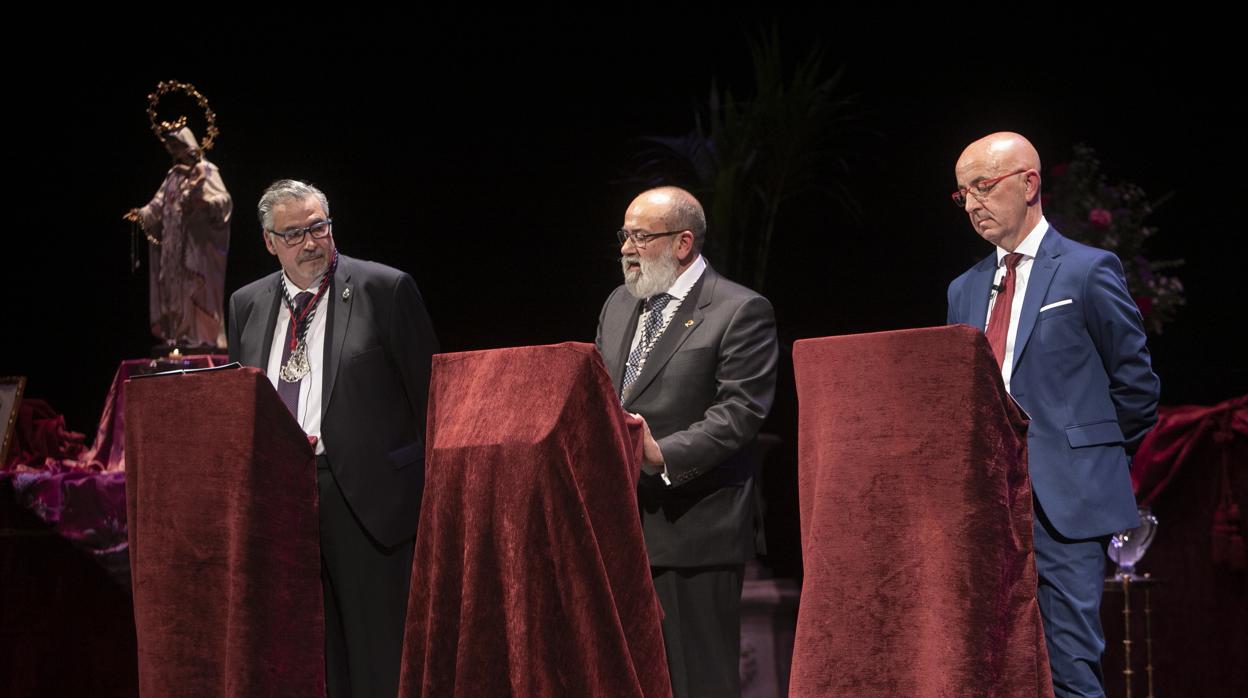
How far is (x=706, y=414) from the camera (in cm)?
338

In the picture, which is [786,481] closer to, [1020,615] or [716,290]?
[716,290]

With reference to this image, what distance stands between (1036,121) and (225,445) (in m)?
3.97

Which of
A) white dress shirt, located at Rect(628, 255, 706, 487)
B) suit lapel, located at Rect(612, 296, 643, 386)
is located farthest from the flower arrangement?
suit lapel, located at Rect(612, 296, 643, 386)

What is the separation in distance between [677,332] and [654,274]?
7.6 inches

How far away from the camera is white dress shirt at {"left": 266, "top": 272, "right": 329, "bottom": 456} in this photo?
3324 mm

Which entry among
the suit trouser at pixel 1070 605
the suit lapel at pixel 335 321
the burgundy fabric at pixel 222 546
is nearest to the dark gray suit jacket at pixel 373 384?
the suit lapel at pixel 335 321

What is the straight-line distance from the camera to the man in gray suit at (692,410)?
332cm

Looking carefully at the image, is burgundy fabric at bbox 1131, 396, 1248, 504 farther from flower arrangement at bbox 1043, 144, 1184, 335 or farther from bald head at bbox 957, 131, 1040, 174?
bald head at bbox 957, 131, 1040, 174

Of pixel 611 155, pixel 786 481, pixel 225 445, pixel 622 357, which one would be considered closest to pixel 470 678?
pixel 225 445

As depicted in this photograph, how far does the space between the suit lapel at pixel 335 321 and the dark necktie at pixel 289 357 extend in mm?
67

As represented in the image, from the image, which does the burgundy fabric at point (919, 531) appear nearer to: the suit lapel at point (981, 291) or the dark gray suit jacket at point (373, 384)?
the suit lapel at point (981, 291)

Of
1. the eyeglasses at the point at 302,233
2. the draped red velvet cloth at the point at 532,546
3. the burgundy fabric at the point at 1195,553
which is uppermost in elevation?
the eyeglasses at the point at 302,233

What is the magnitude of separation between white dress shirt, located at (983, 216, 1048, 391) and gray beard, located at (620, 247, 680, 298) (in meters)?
0.84

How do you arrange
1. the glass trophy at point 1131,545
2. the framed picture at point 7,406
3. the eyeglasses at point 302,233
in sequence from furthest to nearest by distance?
1. the framed picture at point 7,406
2. the glass trophy at point 1131,545
3. the eyeglasses at point 302,233
